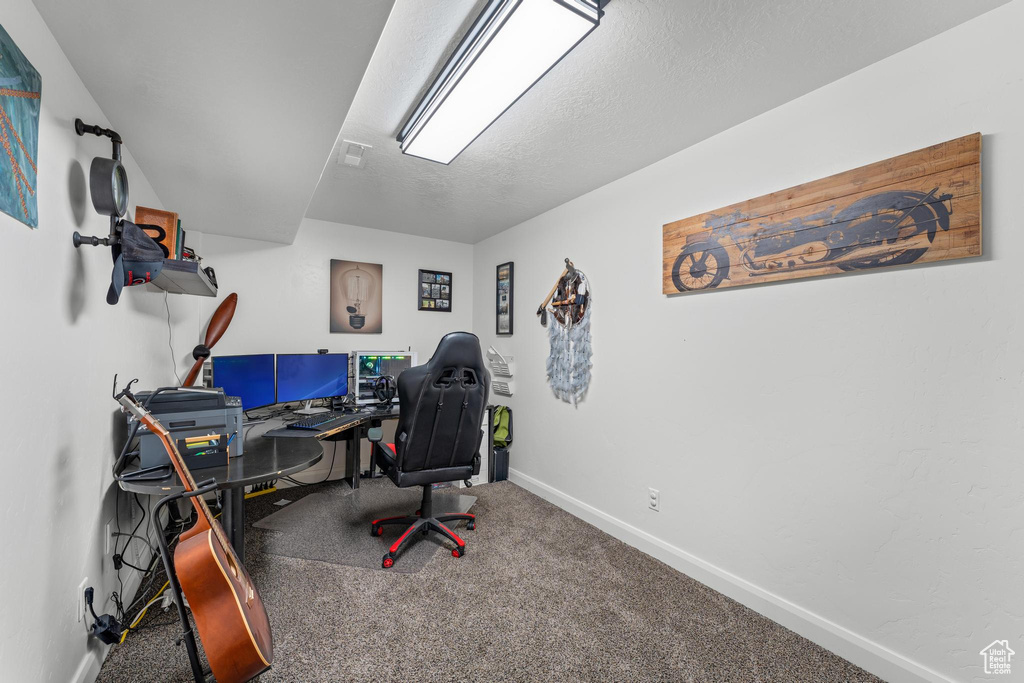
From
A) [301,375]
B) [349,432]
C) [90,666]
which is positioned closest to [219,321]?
[301,375]

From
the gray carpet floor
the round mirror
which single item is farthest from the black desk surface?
the round mirror

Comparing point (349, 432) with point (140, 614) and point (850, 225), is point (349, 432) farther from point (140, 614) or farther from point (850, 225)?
point (850, 225)

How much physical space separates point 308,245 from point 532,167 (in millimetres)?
2279

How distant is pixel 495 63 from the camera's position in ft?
5.12

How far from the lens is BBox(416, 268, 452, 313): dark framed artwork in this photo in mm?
4305

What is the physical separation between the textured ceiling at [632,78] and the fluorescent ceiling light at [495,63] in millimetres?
80

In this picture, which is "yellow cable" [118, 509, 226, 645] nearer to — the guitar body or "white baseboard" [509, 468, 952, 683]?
the guitar body

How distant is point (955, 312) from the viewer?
4.77 ft

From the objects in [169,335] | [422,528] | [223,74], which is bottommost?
[422,528]

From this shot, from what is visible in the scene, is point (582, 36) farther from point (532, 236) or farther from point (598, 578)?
point (598, 578)

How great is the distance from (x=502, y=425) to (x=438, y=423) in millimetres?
1547

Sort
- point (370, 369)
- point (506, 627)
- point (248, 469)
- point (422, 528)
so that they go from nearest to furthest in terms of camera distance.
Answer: point (248, 469) → point (506, 627) → point (422, 528) → point (370, 369)

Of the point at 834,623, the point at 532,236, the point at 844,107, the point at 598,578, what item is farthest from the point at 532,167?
the point at 834,623

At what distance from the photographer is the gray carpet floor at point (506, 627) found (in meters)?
1.59
